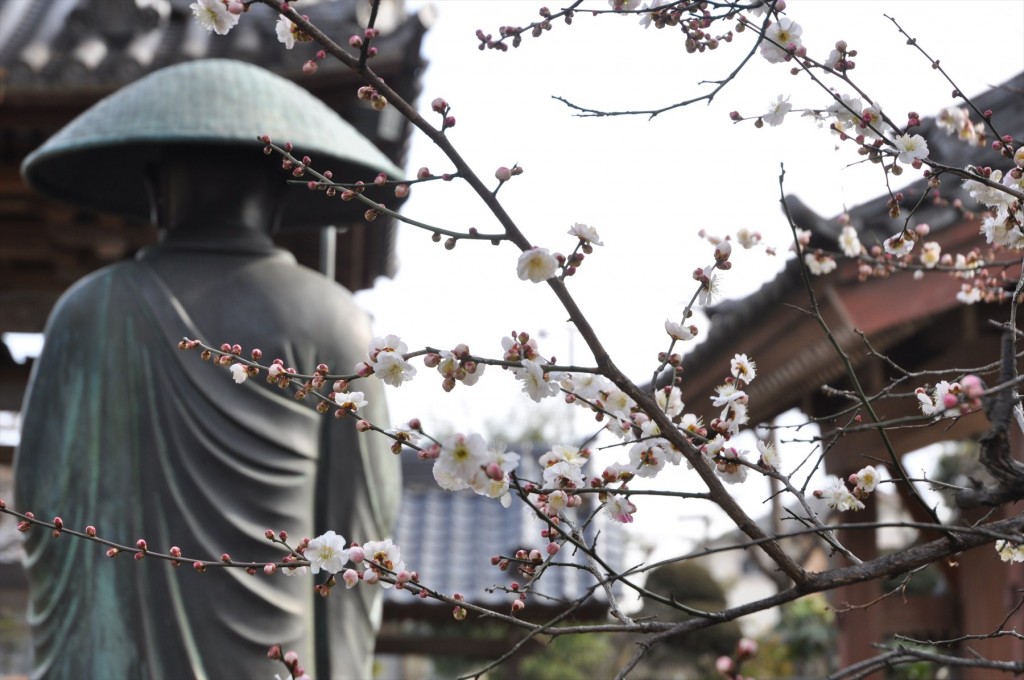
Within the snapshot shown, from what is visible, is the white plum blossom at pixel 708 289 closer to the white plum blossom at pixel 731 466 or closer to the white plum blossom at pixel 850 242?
the white plum blossom at pixel 731 466

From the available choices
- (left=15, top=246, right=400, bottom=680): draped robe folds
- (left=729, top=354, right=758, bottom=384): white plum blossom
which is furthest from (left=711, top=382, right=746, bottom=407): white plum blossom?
(left=15, top=246, right=400, bottom=680): draped robe folds

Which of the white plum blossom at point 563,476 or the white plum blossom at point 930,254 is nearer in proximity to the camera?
the white plum blossom at point 563,476

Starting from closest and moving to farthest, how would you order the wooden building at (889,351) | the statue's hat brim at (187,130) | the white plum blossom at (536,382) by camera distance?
the white plum blossom at (536,382) → the statue's hat brim at (187,130) → the wooden building at (889,351)

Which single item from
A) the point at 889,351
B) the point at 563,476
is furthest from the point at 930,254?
the point at 889,351

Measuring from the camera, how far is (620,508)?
186cm

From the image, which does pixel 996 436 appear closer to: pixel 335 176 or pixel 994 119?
pixel 335 176

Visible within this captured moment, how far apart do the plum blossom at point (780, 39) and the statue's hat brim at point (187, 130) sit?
70.1 inches

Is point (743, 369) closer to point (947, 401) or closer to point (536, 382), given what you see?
point (536, 382)

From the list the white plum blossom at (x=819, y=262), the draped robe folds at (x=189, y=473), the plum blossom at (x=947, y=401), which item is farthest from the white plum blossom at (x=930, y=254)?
the draped robe folds at (x=189, y=473)

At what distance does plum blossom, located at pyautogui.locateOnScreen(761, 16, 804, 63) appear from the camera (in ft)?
6.64

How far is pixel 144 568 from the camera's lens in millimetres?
3217

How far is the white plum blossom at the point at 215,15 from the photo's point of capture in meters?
1.72

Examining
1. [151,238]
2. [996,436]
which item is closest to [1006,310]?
[996,436]

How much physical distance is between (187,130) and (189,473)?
984 mm
